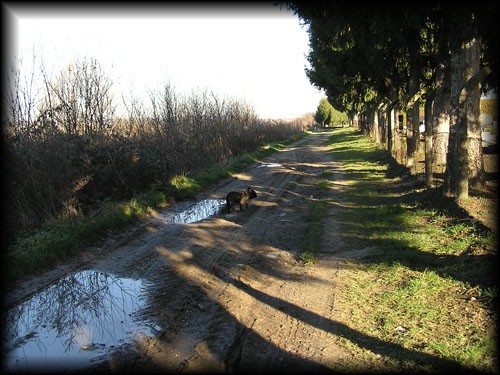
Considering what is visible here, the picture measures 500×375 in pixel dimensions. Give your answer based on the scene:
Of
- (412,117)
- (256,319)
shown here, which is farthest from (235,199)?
(412,117)

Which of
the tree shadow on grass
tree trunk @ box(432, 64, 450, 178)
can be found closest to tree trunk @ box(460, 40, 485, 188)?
tree trunk @ box(432, 64, 450, 178)

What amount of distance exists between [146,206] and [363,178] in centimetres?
861

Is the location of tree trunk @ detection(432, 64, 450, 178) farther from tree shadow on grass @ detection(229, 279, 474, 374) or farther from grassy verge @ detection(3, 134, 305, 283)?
tree shadow on grass @ detection(229, 279, 474, 374)

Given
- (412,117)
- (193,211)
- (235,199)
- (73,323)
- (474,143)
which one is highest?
(412,117)

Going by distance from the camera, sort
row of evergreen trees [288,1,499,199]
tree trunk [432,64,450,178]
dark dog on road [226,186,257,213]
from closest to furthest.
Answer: row of evergreen trees [288,1,499,199] < dark dog on road [226,186,257,213] < tree trunk [432,64,450,178]

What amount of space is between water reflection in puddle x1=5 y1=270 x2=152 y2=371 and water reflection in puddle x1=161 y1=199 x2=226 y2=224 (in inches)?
165

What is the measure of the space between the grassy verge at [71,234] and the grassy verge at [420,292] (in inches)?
192

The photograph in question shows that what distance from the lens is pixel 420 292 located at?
5.36m

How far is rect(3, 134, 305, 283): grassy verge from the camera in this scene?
22.4ft

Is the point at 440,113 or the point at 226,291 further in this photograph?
the point at 440,113

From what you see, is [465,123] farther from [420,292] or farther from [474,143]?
[420,292]

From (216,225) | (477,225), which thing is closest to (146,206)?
(216,225)

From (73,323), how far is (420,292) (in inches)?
168

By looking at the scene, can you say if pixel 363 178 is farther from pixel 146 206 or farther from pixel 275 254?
pixel 275 254
